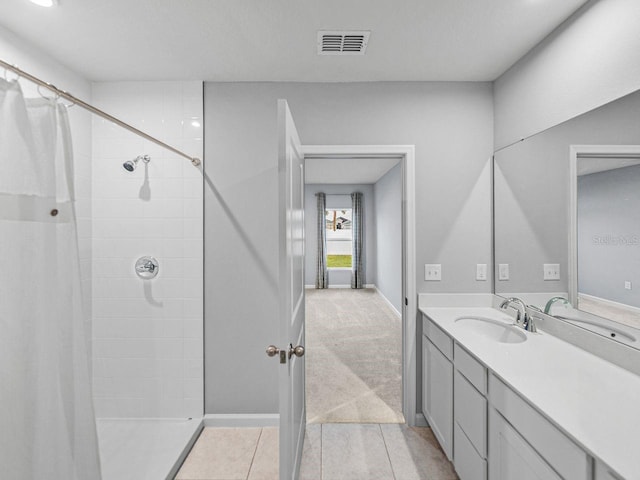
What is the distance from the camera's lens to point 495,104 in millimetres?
2207

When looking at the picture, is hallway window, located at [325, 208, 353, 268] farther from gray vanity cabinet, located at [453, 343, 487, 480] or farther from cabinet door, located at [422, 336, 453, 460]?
gray vanity cabinet, located at [453, 343, 487, 480]

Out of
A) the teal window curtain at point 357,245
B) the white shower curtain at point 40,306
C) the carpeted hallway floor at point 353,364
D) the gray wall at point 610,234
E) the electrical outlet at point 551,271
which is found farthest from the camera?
the teal window curtain at point 357,245

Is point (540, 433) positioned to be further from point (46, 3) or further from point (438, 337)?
point (46, 3)

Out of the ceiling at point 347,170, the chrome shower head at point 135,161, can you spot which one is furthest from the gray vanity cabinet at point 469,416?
Answer: the ceiling at point 347,170

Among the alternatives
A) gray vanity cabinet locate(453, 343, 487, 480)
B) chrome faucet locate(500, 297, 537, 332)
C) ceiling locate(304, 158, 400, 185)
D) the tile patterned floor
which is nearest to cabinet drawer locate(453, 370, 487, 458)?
gray vanity cabinet locate(453, 343, 487, 480)

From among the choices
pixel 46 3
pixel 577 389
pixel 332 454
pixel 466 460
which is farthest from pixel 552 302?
pixel 46 3

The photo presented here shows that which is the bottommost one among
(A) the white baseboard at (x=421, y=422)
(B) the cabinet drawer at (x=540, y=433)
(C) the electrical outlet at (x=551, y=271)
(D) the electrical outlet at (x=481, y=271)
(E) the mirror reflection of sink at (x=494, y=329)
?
(A) the white baseboard at (x=421, y=422)

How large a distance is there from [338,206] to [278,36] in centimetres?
586

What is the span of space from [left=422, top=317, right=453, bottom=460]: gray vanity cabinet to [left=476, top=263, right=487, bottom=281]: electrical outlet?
517 mm

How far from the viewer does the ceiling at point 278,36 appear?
151 centimetres

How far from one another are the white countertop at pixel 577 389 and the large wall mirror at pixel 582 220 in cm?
18

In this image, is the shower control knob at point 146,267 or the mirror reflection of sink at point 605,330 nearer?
the mirror reflection of sink at point 605,330

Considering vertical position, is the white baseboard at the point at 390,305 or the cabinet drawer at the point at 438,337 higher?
the cabinet drawer at the point at 438,337

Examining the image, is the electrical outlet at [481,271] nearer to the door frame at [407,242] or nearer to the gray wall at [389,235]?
the door frame at [407,242]
